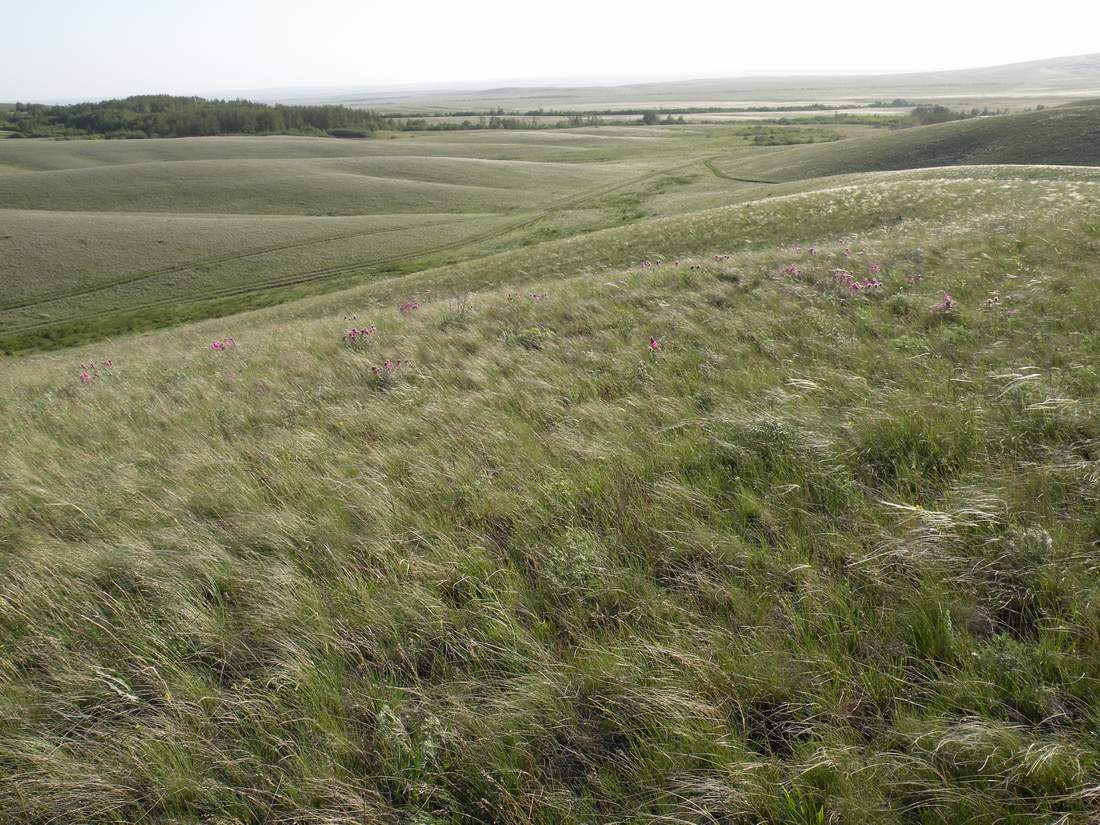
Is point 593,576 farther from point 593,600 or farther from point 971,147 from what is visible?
point 971,147

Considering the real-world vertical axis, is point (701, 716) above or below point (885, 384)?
below

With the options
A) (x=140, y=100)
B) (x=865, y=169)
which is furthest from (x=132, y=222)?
(x=140, y=100)

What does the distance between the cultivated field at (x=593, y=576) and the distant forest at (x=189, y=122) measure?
151200 millimetres

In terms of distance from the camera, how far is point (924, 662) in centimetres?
246

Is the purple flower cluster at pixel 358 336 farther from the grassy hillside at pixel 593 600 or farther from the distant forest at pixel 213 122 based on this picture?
the distant forest at pixel 213 122

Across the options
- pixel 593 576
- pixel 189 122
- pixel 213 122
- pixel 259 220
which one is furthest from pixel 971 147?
pixel 189 122

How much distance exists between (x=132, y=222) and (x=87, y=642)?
64159 millimetres

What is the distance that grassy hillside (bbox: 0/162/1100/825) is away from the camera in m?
2.26

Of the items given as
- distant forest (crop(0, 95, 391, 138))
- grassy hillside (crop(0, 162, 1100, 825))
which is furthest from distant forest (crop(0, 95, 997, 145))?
grassy hillside (crop(0, 162, 1100, 825))

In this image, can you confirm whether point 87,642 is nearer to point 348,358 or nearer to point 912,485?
point 912,485

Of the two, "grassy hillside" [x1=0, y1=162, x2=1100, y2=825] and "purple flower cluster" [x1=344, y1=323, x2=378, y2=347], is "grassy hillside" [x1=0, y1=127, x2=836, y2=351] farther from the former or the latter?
"grassy hillside" [x1=0, y1=162, x2=1100, y2=825]

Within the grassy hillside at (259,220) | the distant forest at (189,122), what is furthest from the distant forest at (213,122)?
the grassy hillside at (259,220)

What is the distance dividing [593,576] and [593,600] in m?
0.14

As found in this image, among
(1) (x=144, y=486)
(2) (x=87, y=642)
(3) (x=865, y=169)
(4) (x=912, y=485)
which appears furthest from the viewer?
(3) (x=865, y=169)
